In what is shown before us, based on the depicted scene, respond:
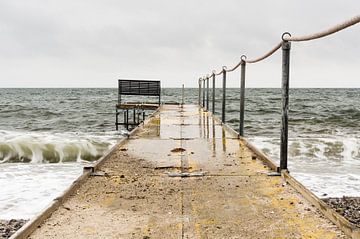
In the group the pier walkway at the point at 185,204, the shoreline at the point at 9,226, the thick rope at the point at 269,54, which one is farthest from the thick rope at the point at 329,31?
the shoreline at the point at 9,226

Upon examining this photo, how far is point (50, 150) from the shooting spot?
38.0 feet

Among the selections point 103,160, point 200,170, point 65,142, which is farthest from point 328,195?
point 65,142

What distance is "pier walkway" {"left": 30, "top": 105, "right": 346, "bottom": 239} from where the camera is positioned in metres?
2.33

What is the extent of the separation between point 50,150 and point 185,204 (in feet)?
31.4

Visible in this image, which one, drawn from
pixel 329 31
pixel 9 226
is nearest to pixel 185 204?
pixel 329 31

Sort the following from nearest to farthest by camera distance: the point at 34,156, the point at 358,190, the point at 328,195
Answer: the point at 328,195
the point at 358,190
the point at 34,156

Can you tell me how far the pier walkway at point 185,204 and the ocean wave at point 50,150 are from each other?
6.58m

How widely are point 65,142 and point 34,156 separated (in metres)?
2.08

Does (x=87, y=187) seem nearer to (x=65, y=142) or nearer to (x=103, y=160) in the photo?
(x=103, y=160)

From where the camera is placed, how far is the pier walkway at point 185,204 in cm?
233


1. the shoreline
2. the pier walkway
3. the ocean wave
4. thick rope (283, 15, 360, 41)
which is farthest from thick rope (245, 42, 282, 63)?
the ocean wave

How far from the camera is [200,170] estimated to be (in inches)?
158

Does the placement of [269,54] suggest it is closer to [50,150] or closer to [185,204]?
[185,204]

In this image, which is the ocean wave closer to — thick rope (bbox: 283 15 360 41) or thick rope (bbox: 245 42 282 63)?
thick rope (bbox: 245 42 282 63)
